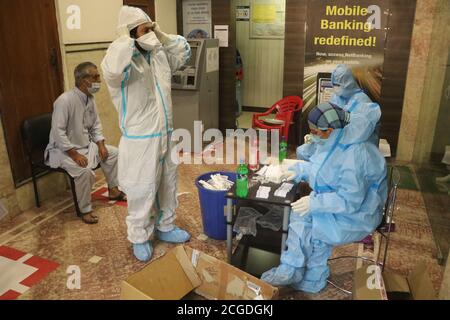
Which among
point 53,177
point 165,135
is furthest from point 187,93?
point 165,135

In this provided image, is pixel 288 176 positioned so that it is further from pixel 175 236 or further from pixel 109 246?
pixel 109 246

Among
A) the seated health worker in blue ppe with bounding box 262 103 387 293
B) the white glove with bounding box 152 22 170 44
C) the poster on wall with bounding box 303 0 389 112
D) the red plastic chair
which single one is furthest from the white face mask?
the poster on wall with bounding box 303 0 389 112

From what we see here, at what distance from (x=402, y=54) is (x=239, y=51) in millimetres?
3065

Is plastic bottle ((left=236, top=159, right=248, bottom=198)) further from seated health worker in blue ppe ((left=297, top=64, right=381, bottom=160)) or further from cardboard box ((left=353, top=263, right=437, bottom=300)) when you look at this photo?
cardboard box ((left=353, top=263, right=437, bottom=300))

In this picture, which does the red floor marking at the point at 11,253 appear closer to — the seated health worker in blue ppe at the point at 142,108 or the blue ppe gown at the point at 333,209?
the seated health worker in blue ppe at the point at 142,108

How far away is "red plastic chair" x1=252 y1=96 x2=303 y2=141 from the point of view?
185 inches

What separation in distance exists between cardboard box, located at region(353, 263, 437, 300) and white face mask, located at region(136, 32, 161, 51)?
1.86 metres

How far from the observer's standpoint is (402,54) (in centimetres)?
432

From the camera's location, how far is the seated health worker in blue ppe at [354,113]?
1963 millimetres

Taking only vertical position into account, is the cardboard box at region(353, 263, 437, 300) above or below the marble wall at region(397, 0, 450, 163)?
below

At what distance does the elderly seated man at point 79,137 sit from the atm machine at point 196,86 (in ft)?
5.46

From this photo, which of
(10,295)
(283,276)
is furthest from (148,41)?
(10,295)

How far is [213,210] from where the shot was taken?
9.09ft

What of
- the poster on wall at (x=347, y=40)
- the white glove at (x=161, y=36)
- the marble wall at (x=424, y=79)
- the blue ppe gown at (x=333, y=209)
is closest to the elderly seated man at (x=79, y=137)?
the white glove at (x=161, y=36)
